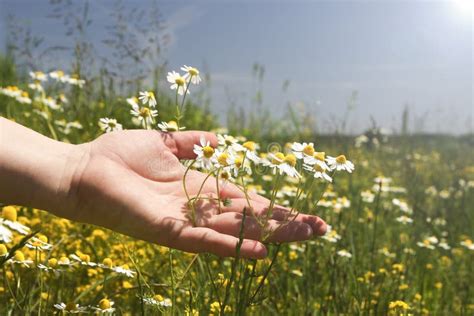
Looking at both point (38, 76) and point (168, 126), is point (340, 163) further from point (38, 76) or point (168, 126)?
point (38, 76)

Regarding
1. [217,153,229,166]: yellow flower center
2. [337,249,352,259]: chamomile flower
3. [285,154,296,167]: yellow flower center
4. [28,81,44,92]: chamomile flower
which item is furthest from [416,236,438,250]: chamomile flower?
[28,81,44,92]: chamomile flower

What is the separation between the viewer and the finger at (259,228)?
1.69 meters

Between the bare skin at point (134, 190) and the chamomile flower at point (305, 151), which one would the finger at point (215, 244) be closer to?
the bare skin at point (134, 190)

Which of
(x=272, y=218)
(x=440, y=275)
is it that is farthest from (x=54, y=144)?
(x=440, y=275)

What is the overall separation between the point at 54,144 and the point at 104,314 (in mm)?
685

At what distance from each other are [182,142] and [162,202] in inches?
12.7

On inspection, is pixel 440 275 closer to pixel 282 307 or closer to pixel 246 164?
pixel 282 307

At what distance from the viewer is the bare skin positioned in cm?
176

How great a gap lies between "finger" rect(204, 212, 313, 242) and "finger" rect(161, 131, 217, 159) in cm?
43

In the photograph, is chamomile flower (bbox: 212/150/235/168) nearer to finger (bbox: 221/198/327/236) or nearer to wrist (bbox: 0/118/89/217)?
finger (bbox: 221/198/327/236)

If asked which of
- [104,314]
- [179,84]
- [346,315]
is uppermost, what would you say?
[179,84]

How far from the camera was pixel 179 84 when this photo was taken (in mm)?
2141

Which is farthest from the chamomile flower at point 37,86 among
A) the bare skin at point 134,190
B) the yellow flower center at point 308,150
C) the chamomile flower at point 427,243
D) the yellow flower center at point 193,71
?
the yellow flower center at point 308,150

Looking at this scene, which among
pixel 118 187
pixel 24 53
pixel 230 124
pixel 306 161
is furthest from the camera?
pixel 230 124
